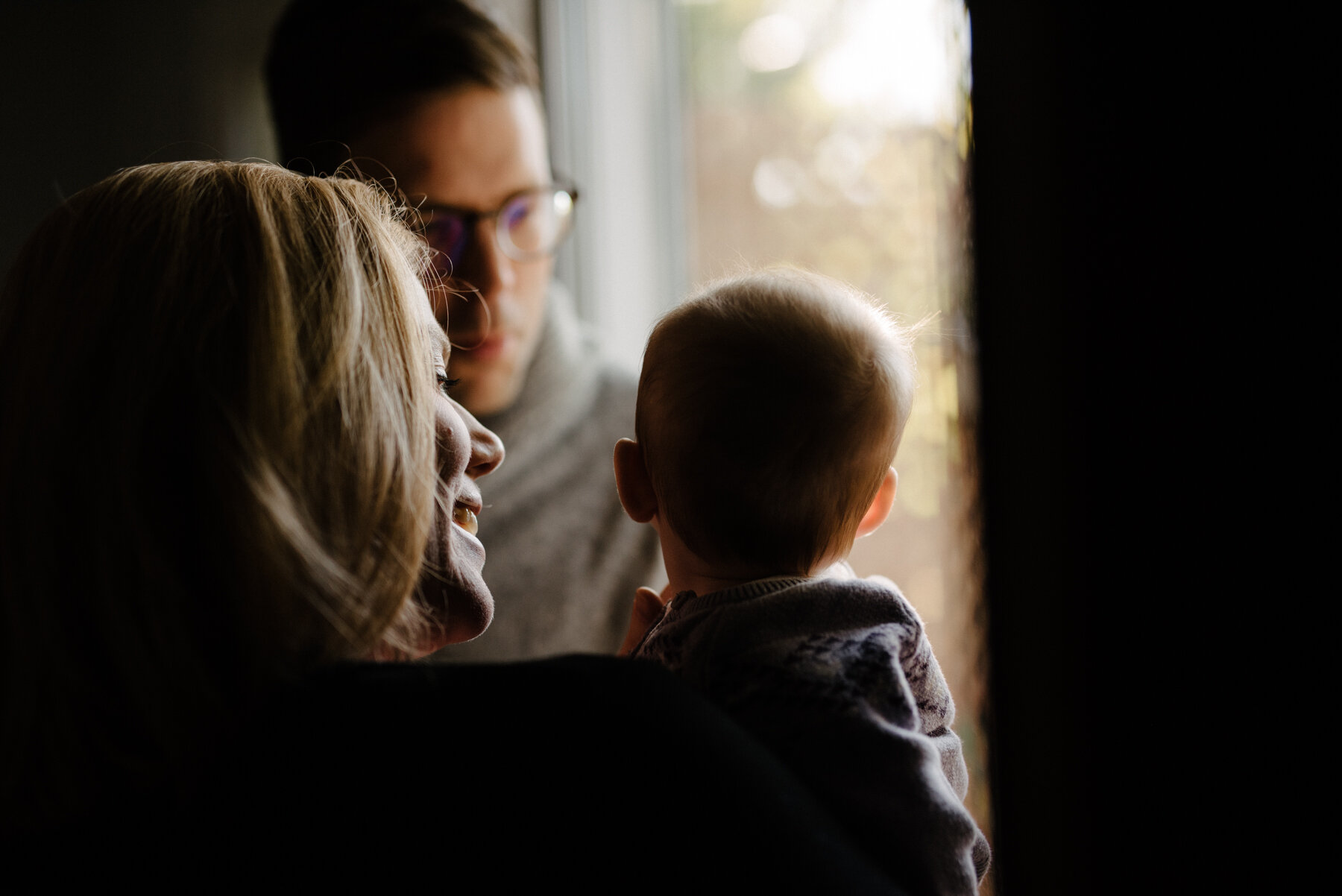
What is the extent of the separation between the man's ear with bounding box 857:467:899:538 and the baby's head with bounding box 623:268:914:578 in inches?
1.0

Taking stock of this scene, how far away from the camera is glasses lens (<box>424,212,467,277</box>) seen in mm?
952

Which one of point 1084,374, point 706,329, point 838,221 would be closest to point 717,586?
point 706,329

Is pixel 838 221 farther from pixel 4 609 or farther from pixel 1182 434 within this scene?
pixel 4 609

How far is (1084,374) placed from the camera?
18.3 inches

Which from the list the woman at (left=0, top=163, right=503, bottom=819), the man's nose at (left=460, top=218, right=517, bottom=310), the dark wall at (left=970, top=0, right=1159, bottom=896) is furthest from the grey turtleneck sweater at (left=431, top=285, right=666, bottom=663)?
the dark wall at (left=970, top=0, right=1159, bottom=896)

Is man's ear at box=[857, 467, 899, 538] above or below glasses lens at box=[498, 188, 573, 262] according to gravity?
below

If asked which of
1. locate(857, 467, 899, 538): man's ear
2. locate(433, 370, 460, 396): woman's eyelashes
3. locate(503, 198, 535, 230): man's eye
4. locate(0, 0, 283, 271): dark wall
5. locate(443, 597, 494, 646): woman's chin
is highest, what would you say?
locate(0, 0, 283, 271): dark wall

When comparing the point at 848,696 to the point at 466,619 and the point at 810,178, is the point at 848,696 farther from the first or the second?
the point at 810,178

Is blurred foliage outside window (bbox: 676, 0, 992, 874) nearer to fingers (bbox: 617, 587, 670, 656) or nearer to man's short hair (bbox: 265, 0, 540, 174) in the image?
fingers (bbox: 617, 587, 670, 656)

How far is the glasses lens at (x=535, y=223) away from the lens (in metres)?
1.01

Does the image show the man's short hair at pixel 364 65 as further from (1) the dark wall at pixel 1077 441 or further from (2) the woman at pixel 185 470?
(1) the dark wall at pixel 1077 441

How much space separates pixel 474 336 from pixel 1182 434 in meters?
0.79

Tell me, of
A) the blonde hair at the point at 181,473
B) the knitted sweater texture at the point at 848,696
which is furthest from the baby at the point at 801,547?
the blonde hair at the point at 181,473

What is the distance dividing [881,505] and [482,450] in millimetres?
332
